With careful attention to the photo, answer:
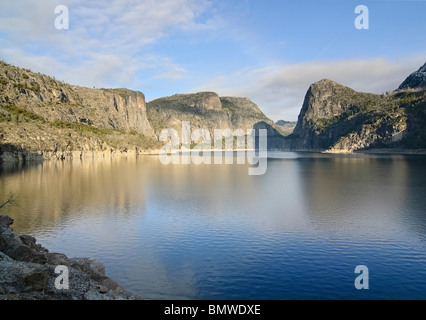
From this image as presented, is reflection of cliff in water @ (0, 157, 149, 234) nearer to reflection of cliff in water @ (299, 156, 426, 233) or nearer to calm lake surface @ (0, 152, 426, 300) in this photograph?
calm lake surface @ (0, 152, 426, 300)

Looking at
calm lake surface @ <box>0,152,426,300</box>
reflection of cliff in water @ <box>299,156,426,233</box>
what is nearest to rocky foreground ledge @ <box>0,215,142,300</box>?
calm lake surface @ <box>0,152,426,300</box>

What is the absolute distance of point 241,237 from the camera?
3575 cm

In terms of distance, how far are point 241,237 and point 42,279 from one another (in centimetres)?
2186

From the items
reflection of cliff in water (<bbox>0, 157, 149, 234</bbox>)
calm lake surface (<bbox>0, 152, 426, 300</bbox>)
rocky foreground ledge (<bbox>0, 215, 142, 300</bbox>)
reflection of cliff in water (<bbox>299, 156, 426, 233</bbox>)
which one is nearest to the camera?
rocky foreground ledge (<bbox>0, 215, 142, 300</bbox>)

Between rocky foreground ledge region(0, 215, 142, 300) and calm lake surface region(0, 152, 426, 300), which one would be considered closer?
rocky foreground ledge region(0, 215, 142, 300)

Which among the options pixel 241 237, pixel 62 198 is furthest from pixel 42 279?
pixel 62 198

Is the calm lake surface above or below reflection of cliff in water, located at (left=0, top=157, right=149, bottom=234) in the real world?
below

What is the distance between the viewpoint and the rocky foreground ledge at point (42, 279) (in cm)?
1680

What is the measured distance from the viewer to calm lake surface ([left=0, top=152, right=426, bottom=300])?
24.1 m

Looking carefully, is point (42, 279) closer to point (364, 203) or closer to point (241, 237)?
point (241, 237)

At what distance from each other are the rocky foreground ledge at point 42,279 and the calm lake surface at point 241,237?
105 inches

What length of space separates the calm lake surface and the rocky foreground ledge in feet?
8.76

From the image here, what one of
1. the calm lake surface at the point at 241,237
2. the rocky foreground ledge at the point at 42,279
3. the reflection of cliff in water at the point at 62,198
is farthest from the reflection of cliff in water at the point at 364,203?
the reflection of cliff in water at the point at 62,198

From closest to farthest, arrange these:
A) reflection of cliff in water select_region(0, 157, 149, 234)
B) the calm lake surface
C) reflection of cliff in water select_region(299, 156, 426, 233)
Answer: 1. the calm lake surface
2. reflection of cliff in water select_region(299, 156, 426, 233)
3. reflection of cliff in water select_region(0, 157, 149, 234)
